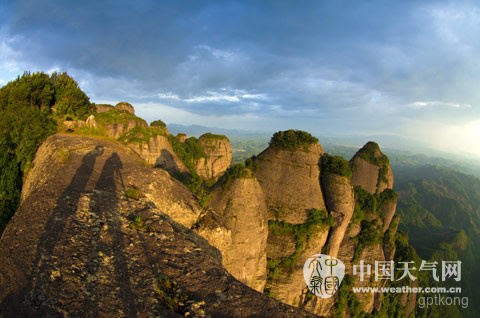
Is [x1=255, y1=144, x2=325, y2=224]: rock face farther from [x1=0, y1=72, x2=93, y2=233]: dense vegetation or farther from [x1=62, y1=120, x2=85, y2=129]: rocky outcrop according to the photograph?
[x1=62, y1=120, x2=85, y2=129]: rocky outcrop

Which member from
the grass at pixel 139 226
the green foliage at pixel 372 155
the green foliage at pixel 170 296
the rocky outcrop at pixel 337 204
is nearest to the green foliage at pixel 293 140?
the rocky outcrop at pixel 337 204

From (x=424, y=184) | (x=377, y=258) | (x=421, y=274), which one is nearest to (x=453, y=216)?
(x=424, y=184)

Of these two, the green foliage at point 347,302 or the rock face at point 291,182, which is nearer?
the rock face at point 291,182

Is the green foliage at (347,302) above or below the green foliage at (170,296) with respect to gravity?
below

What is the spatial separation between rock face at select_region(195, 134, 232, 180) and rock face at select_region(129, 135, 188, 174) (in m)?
10.2

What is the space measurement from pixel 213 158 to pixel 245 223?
39600 millimetres

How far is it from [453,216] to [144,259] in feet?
507

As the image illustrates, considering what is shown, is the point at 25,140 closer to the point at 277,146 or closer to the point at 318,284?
the point at 277,146

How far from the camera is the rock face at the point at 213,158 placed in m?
50.8

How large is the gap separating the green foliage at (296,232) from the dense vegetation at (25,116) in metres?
15.4

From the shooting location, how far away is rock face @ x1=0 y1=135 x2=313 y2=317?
147 inches

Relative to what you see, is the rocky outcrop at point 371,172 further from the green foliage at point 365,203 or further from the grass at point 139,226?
the grass at point 139,226
